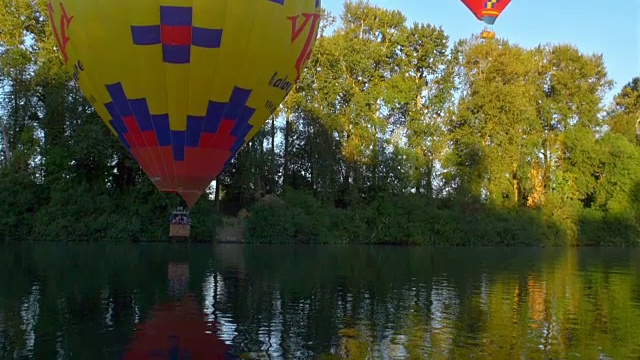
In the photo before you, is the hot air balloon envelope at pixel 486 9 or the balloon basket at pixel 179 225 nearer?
the balloon basket at pixel 179 225

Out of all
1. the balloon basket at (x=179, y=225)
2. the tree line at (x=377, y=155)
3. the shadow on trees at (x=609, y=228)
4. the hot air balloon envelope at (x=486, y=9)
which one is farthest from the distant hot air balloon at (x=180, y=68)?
the shadow on trees at (x=609, y=228)

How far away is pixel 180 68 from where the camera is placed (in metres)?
13.1

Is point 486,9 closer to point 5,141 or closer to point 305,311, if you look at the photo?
point 305,311

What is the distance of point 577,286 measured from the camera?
20.7 metres

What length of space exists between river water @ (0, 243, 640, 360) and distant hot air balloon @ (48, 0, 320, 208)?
3121 mm

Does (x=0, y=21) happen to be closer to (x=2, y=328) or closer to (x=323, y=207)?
(x=323, y=207)

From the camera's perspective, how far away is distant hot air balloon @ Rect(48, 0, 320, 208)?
503 inches

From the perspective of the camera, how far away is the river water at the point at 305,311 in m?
10.7

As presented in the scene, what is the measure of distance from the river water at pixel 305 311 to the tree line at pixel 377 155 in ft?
45.4

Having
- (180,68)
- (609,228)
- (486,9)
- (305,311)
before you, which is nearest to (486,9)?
(486,9)

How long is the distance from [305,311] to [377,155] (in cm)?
3392

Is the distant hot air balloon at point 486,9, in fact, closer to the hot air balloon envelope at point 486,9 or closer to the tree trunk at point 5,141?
the hot air balloon envelope at point 486,9

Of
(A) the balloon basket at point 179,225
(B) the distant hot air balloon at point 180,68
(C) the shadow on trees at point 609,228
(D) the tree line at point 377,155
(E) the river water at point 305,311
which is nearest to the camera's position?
(E) the river water at point 305,311

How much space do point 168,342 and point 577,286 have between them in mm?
14341
